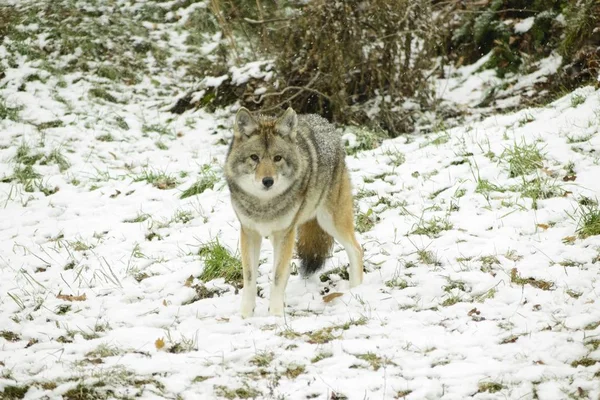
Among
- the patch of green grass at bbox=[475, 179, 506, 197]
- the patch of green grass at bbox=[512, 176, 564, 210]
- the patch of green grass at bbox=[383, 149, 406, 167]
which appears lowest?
the patch of green grass at bbox=[512, 176, 564, 210]

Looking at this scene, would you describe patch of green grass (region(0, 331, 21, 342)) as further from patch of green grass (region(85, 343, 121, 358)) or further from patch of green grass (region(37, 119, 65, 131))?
patch of green grass (region(37, 119, 65, 131))

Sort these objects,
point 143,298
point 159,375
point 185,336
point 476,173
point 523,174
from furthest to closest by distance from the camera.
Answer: point 476,173 < point 523,174 < point 143,298 < point 185,336 < point 159,375

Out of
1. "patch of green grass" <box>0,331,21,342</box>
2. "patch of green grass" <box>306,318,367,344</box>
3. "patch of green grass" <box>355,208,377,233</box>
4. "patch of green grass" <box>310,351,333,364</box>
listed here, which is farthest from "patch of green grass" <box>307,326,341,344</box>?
"patch of green grass" <box>0,331,21,342</box>

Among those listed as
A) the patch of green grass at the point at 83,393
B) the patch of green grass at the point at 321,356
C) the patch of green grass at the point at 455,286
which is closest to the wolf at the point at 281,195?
the patch of green grass at the point at 455,286

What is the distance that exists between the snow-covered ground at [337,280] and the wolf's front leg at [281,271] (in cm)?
16

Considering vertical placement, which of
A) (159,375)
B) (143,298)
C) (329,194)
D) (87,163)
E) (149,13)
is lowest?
(159,375)

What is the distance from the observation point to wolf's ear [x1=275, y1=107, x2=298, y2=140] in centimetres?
454

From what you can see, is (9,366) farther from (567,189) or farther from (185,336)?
(567,189)

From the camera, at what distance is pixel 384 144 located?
8336 millimetres

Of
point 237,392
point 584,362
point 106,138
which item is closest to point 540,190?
point 584,362

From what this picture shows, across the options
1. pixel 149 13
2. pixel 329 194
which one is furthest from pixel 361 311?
pixel 149 13

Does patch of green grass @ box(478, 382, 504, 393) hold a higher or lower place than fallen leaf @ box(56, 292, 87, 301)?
lower

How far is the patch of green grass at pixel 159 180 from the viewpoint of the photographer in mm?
7465

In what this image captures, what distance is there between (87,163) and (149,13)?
6.54 m
